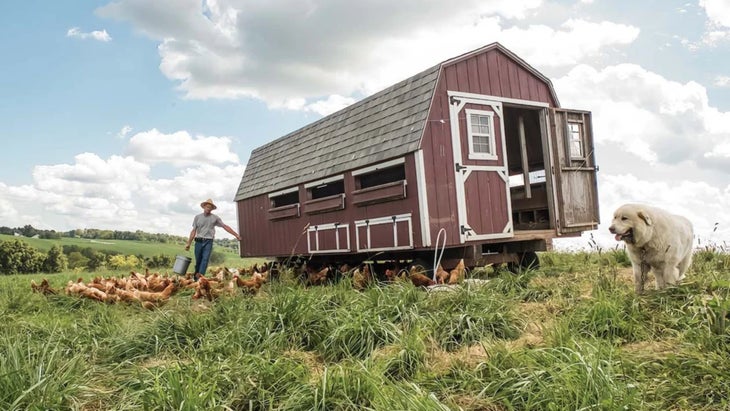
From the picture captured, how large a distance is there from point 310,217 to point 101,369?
779 cm

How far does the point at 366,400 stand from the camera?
2.79m

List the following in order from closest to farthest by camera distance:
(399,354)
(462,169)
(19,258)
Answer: (399,354) < (462,169) < (19,258)

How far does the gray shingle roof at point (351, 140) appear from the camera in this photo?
28.1 feet

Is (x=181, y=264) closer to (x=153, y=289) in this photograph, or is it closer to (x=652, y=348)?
(x=153, y=289)

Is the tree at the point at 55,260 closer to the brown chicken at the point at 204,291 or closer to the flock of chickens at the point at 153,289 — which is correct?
the flock of chickens at the point at 153,289

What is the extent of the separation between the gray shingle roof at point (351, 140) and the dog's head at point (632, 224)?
361 cm

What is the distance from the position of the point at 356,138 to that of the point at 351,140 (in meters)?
0.20

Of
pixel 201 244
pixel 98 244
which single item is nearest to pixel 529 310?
pixel 201 244

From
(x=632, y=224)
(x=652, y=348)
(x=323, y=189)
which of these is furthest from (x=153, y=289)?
(x=652, y=348)

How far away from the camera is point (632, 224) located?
494cm

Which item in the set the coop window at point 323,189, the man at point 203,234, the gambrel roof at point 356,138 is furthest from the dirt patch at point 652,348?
the man at point 203,234

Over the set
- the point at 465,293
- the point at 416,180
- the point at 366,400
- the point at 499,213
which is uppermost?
the point at 416,180

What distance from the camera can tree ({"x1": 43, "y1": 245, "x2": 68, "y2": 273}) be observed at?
63.7 feet

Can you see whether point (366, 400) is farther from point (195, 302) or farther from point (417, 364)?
point (195, 302)
